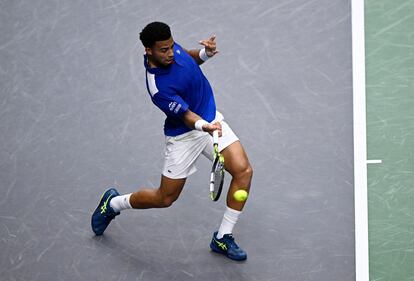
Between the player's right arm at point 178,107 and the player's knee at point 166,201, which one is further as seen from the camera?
the player's knee at point 166,201

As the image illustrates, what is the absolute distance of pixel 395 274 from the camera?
788 cm

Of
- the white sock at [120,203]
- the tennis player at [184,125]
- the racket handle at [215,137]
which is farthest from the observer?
the white sock at [120,203]

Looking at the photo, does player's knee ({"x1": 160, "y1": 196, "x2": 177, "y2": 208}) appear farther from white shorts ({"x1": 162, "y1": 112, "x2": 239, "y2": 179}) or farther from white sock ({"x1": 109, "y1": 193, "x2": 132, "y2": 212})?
white sock ({"x1": 109, "y1": 193, "x2": 132, "y2": 212})

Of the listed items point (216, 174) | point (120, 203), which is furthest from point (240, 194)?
point (120, 203)

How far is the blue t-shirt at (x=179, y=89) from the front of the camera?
7523mm

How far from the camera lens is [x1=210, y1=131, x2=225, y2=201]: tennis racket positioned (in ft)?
23.7

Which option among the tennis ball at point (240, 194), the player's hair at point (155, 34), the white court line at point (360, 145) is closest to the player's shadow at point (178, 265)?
the tennis ball at point (240, 194)

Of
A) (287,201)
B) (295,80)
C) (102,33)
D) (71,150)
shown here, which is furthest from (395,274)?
(102,33)

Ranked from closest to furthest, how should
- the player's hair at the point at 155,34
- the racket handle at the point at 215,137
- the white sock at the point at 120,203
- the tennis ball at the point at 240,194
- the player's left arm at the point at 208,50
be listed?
the racket handle at the point at 215,137 < the player's hair at the point at 155,34 < the tennis ball at the point at 240,194 < the player's left arm at the point at 208,50 < the white sock at the point at 120,203

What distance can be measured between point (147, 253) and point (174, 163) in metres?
0.90

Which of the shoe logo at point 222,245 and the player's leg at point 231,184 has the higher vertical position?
the player's leg at point 231,184

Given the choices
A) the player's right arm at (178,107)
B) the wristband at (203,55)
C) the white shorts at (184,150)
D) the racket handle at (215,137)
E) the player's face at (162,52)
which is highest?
the player's face at (162,52)

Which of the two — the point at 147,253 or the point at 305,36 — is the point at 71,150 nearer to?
the point at 147,253

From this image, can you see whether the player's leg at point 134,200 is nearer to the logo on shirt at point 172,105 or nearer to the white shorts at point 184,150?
the white shorts at point 184,150
